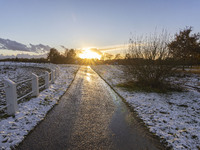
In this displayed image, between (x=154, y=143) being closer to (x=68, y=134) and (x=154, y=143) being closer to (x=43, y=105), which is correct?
(x=68, y=134)

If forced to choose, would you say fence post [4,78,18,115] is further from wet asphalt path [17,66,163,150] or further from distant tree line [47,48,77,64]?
distant tree line [47,48,77,64]

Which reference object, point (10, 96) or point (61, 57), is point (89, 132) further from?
point (61, 57)

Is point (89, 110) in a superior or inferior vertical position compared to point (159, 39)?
inferior

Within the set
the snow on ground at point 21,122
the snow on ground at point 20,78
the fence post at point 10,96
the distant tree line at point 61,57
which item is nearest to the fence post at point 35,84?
the snow on ground at point 21,122

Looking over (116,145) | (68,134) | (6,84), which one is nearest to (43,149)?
(68,134)

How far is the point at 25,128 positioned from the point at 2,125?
720 millimetres

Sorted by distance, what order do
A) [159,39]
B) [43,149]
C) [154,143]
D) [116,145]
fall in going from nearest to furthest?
[43,149] < [116,145] < [154,143] < [159,39]

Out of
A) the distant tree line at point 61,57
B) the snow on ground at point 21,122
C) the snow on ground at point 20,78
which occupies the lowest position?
the snow on ground at point 20,78

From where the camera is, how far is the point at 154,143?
3.48 metres

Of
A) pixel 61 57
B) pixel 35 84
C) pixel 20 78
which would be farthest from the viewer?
pixel 61 57

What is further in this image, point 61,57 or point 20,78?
point 61,57

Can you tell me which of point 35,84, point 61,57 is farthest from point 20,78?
point 61,57

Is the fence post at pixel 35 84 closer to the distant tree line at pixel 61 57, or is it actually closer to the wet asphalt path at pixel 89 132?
the wet asphalt path at pixel 89 132

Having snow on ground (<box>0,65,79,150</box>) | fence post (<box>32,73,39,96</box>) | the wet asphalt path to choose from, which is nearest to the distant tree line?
fence post (<box>32,73,39,96</box>)
